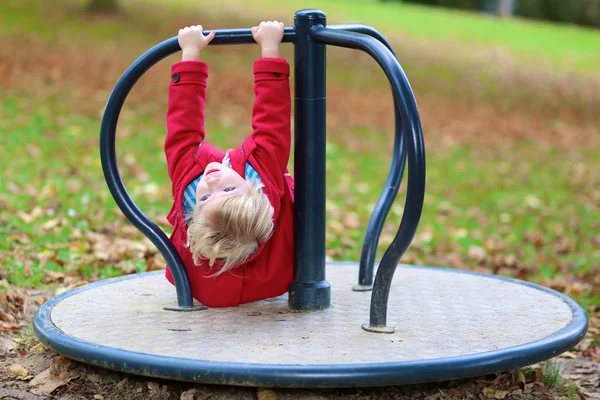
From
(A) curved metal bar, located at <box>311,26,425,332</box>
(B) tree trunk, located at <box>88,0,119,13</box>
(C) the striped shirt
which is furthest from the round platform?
(B) tree trunk, located at <box>88,0,119,13</box>

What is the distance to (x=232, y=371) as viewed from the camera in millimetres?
2316

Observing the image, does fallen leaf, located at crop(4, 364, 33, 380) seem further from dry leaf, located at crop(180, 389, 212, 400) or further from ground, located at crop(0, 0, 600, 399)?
dry leaf, located at crop(180, 389, 212, 400)

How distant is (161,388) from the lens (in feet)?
8.48

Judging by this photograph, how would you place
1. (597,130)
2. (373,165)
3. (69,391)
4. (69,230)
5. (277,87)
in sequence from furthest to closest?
(597,130) → (373,165) → (69,230) → (277,87) → (69,391)

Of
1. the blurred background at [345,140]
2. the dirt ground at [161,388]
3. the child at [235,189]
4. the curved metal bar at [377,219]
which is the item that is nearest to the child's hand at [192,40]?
the child at [235,189]

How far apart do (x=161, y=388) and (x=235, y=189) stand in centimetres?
69

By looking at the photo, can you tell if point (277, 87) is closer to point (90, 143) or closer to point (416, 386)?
point (416, 386)

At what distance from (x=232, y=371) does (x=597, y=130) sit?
31.4ft

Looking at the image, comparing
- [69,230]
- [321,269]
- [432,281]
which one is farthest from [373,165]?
[321,269]

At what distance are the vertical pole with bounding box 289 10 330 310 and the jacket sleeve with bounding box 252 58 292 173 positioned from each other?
0.07 meters

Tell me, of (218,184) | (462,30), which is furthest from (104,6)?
(218,184)

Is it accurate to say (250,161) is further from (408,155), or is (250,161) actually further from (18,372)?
(18,372)

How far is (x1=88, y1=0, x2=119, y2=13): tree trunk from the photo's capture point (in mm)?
13578

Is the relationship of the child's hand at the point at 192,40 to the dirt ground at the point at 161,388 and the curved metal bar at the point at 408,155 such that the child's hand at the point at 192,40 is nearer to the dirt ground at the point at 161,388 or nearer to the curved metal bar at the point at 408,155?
the curved metal bar at the point at 408,155
